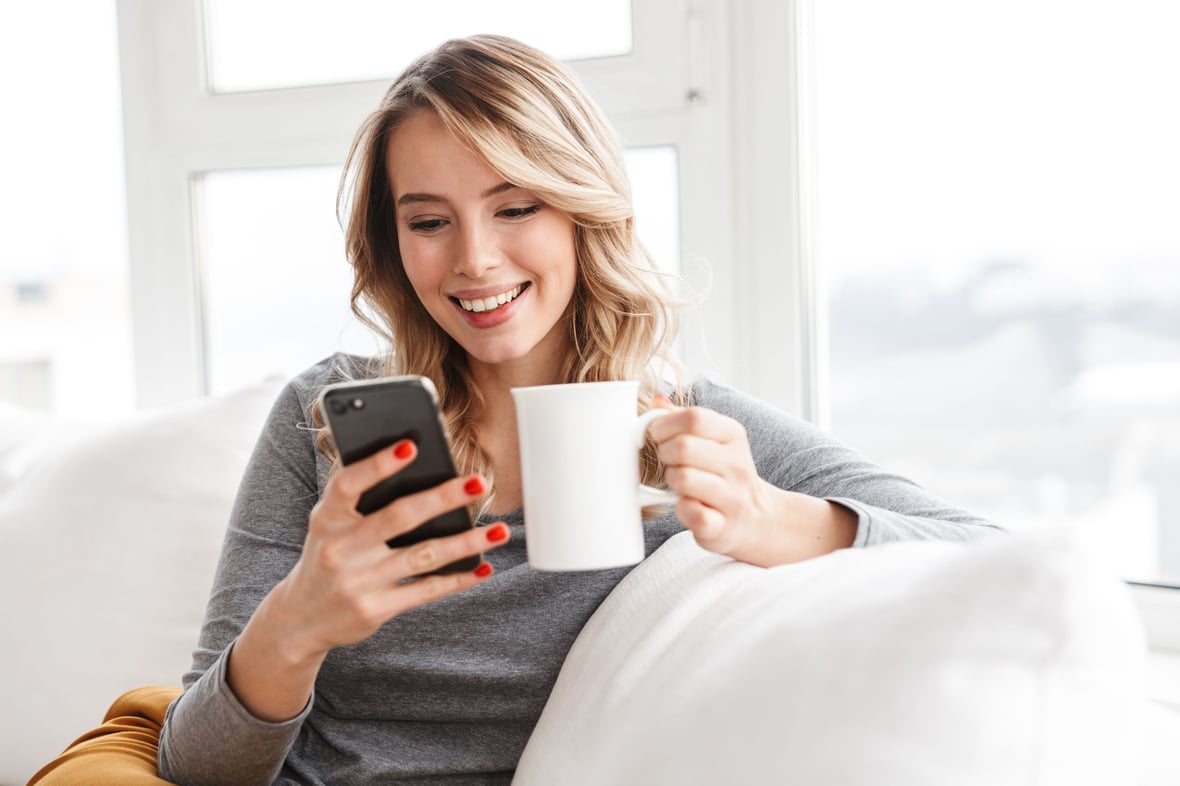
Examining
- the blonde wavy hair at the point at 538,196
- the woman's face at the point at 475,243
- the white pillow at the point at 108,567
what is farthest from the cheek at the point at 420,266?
the white pillow at the point at 108,567

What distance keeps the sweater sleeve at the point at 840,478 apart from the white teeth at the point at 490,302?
29cm

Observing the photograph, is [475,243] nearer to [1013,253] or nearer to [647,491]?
[647,491]

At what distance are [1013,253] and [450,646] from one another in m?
1.05

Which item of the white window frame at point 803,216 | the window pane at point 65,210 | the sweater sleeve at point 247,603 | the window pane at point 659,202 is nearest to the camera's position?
the sweater sleeve at point 247,603

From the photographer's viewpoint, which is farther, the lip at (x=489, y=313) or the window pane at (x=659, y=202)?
the window pane at (x=659, y=202)

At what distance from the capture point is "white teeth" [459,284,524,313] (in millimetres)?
1191

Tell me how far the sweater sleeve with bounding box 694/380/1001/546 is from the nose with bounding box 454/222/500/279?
1.13 feet

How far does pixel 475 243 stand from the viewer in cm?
115

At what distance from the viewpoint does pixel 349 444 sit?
751 millimetres

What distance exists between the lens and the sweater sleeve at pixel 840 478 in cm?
105

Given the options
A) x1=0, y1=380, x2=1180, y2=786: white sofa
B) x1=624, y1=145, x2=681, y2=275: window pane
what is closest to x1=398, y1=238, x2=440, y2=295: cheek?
x1=0, y1=380, x2=1180, y2=786: white sofa

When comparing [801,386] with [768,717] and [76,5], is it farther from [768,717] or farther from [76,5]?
[76,5]

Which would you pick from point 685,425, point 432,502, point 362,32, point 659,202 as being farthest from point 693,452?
point 362,32

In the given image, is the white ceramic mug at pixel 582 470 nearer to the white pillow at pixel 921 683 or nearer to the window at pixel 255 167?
the white pillow at pixel 921 683
